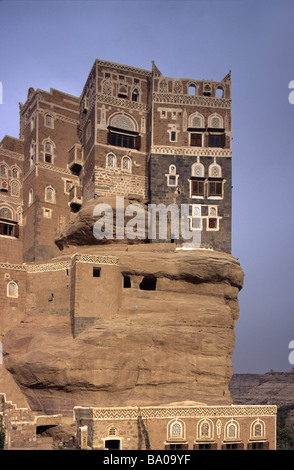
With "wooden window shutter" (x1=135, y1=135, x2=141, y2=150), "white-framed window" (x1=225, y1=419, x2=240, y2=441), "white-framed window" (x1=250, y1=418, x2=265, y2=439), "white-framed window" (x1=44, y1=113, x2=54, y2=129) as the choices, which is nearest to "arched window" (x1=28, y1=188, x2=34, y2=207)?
"white-framed window" (x1=44, y1=113, x2=54, y2=129)

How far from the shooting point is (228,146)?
4800 cm

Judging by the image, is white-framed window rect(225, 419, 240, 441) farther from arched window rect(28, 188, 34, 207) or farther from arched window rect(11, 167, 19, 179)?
arched window rect(11, 167, 19, 179)

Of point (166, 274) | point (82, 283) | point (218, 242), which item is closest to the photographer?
point (82, 283)

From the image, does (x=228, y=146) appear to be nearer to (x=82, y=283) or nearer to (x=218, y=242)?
(x=218, y=242)

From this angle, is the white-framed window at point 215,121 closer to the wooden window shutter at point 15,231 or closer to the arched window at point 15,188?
the arched window at point 15,188

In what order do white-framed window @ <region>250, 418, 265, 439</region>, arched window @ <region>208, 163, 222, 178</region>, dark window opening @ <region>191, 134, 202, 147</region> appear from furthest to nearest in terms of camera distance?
dark window opening @ <region>191, 134, 202, 147</region> < arched window @ <region>208, 163, 222, 178</region> < white-framed window @ <region>250, 418, 265, 439</region>

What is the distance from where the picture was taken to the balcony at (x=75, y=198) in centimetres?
4869

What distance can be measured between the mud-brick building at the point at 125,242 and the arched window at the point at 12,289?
10 cm

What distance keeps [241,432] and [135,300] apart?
10.5 meters

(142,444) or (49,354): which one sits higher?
(49,354)

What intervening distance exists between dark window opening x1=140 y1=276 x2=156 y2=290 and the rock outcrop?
54.4 m

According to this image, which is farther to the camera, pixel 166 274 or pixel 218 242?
pixel 218 242

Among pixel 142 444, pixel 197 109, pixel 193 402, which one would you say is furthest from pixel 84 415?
pixel 197 109

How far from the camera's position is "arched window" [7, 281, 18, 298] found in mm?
39781
